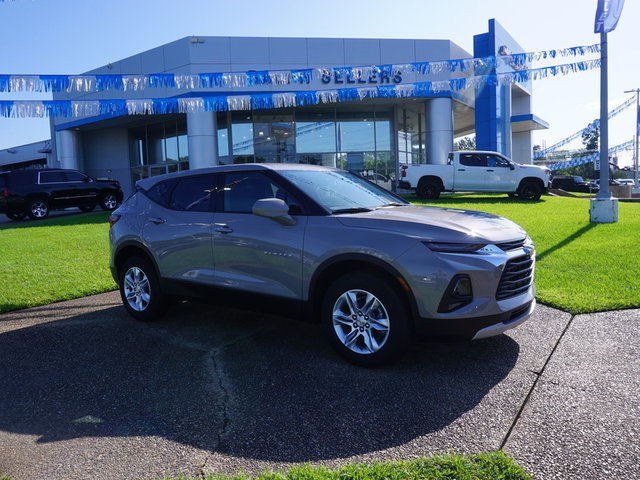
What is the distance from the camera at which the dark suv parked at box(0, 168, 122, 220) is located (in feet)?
59.6

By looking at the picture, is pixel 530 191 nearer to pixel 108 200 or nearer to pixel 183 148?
pixel 108 200

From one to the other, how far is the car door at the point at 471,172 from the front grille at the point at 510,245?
53.8 ft

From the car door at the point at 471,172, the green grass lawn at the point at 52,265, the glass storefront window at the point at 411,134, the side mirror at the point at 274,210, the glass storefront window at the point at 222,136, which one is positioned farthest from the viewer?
the glass storefront window at the point at 411,134

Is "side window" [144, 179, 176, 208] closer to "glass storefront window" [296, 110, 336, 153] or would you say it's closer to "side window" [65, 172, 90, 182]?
"side window" [65, 172, 90, 182]

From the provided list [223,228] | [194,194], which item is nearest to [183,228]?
[194,194]

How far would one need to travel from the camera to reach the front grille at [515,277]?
384 cm

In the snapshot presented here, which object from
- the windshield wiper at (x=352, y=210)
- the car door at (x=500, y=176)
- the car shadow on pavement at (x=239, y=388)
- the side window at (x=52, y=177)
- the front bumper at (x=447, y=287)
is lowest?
the car shadow on pavement at (x=239, y=388)

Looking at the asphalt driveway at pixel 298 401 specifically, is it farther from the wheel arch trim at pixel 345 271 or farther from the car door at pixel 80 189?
the car door at pixel 80 189

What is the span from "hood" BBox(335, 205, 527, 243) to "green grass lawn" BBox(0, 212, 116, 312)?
15.8 feet

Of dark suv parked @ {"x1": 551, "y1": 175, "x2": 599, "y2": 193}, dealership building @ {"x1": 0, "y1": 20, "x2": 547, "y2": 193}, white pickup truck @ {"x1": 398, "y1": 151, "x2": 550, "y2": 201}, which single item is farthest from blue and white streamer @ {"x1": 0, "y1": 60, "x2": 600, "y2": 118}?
dark suv parked @ {"x1": 551, "y1": 175, "x2": 599, "y2": 193}

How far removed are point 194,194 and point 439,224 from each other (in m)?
2.59

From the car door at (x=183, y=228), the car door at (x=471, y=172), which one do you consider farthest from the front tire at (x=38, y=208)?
the car door at (x=183, y=228)

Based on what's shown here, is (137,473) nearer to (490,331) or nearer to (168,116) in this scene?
(490,331)

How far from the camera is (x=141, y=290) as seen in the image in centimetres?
566
